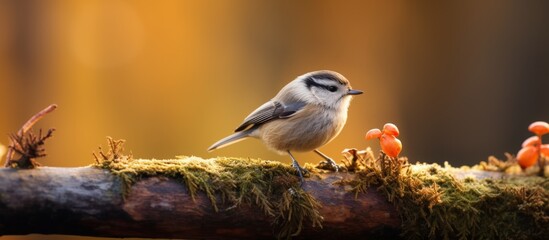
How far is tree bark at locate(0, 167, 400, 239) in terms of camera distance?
7.66ft

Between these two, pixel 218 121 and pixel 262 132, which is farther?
pixel 218 121

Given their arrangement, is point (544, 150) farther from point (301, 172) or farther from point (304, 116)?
point (301, 172)

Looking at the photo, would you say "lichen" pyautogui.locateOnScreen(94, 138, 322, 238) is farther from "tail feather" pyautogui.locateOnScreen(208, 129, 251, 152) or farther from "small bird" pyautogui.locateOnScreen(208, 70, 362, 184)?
"tail feather" pyautogui.locateOnScreen(208, 129, 251, 152)

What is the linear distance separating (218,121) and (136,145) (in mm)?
887

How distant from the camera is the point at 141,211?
8.09 feet

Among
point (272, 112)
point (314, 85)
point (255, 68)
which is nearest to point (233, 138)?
point (272, 112)

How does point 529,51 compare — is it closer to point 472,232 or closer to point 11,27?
point 472,232

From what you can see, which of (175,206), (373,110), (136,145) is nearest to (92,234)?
(175,206)

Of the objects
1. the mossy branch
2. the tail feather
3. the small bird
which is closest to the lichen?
the mossy branch

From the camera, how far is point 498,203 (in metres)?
3.00

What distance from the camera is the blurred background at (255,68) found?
18.4ft

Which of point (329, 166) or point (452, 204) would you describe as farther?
point (329, 166)

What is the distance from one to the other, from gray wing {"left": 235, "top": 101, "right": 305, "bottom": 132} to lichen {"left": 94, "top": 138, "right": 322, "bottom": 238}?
784 millimetres

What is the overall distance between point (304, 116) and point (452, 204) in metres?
1.05
